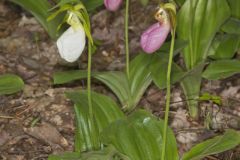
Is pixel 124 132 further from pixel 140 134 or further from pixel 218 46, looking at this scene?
pixel 218 46

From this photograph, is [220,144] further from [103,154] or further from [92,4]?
[92,4]

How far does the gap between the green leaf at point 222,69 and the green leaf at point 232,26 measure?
12.0 inches

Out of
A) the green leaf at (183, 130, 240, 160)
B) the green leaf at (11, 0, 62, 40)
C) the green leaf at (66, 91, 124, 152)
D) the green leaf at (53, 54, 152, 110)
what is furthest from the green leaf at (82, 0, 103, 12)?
the green leaf at (183, 130, 240, 160)

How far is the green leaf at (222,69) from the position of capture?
237 cm

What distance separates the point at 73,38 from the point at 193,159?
62 cm

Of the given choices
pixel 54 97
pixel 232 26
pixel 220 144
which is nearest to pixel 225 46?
pixel 232 26

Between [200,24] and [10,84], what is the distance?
1.04 meters

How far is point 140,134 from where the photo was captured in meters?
1.96

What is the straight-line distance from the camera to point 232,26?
8.89 ft

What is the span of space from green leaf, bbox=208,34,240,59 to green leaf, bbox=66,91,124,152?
876 mm

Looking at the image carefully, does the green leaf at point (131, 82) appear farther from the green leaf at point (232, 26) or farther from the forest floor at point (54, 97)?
the green leaf at point (232, 26)

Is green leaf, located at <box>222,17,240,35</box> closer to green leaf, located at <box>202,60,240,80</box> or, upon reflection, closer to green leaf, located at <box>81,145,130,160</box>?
green leaf, located at <box>202,60,240,80</box>

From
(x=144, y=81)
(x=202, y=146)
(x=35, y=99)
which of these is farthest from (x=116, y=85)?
(x=202, y=146)

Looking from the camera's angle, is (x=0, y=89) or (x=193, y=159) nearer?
(x=193, y=159)
